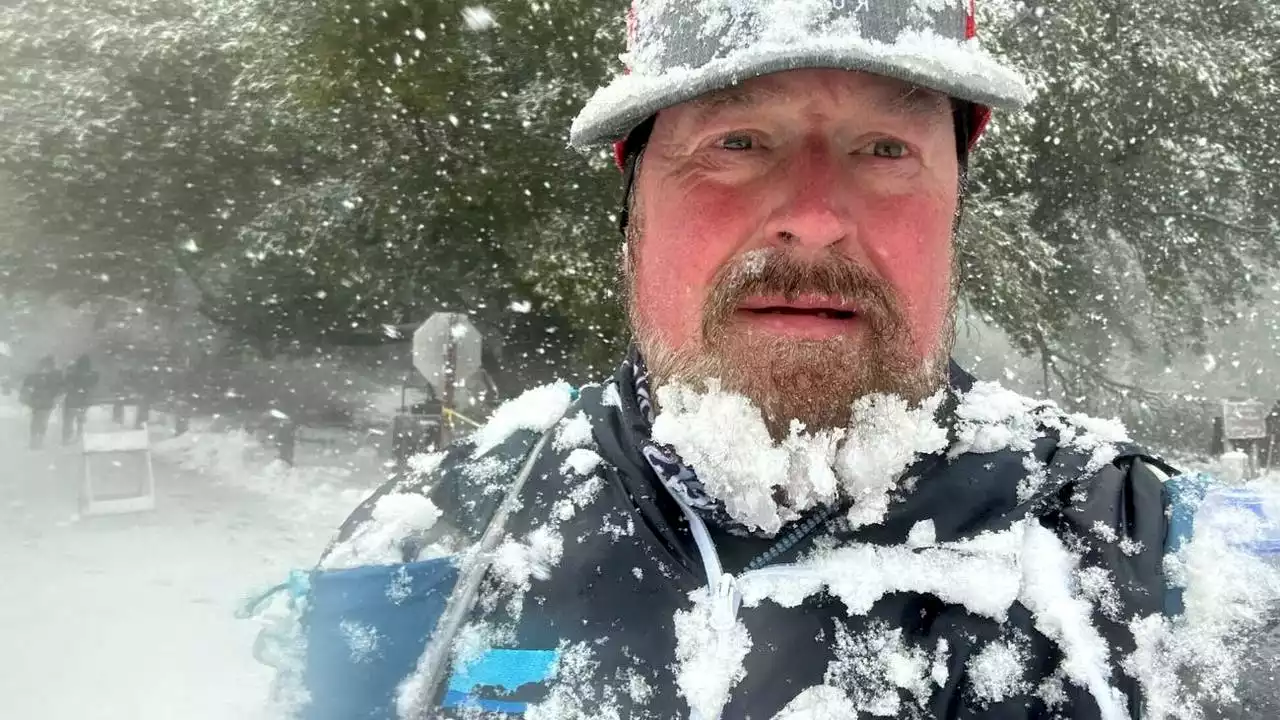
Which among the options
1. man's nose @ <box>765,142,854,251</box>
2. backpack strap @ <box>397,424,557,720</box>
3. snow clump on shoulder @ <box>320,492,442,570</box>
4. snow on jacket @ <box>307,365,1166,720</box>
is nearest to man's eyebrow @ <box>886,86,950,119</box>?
man's nose @ <box>765,142,854,251</box>

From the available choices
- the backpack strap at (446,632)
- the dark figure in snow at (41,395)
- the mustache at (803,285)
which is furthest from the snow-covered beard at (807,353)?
the dark figure in snow at (41,395)

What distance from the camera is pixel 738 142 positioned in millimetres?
1395

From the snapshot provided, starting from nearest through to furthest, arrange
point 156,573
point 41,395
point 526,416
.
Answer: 1. point 526,416
2. point 156,573
3. point 41,395

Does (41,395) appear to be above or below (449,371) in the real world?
below

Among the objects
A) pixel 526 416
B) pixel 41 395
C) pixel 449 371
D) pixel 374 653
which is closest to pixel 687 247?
pixel 526 416

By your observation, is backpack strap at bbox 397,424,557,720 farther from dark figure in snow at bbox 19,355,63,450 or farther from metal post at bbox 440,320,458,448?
dark figure in snow at bbox 19,355,63,450

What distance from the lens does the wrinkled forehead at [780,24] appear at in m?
1.26

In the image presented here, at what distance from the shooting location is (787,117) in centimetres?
134

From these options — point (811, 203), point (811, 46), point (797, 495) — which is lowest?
point (797, 495)

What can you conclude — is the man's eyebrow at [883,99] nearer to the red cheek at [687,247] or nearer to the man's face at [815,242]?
the man's face at [815,242]

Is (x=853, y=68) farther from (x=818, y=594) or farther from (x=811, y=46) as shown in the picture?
(x=818, y=594)

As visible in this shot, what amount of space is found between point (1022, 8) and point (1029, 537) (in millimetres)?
10176

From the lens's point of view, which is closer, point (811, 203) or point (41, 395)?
point (811, 203)

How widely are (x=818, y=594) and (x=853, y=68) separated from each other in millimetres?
843
